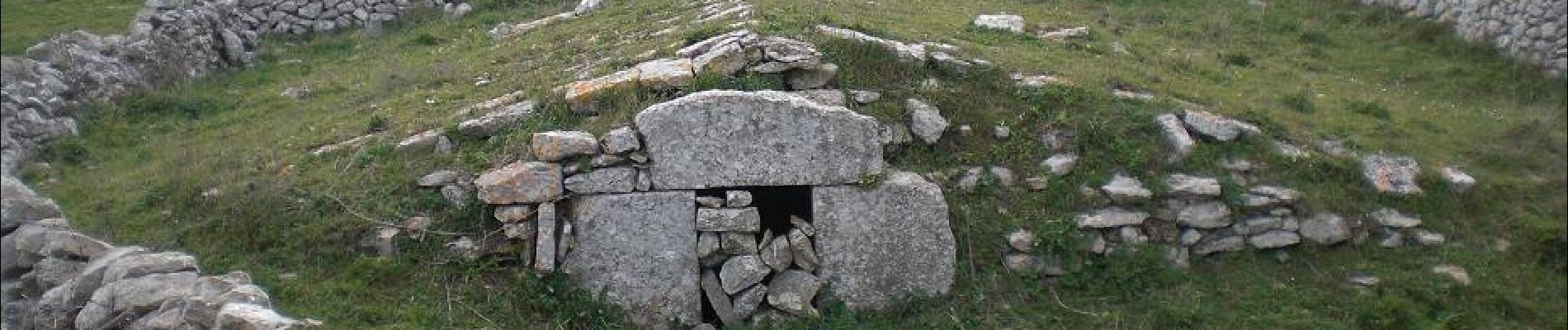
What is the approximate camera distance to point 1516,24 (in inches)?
492

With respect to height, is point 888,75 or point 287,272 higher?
point 888,75

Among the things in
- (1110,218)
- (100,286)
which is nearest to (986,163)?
(1110,218)

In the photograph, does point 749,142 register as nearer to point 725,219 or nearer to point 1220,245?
point 725,219

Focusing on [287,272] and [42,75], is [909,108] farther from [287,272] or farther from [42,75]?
[42,75]

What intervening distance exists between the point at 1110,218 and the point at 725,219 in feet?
9.37

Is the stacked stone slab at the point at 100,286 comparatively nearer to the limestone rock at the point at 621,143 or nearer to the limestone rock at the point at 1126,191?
the limestone rock at the point at 621,143

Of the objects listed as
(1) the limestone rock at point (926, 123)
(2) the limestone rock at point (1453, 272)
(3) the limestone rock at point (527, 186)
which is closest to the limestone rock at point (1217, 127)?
(2) the limestone rock at point (1453, 272)

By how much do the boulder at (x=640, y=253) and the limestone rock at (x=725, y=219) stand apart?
0.23 feet

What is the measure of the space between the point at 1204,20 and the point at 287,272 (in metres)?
10.2

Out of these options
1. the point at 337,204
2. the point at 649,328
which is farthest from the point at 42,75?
the point at 649,328

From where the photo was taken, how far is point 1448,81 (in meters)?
12.3

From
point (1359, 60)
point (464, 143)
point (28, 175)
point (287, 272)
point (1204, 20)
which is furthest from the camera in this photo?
point (1204, 20)

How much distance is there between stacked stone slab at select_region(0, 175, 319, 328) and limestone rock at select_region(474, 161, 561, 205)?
155 cm

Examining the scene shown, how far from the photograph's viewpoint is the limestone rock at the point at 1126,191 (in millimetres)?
9445
